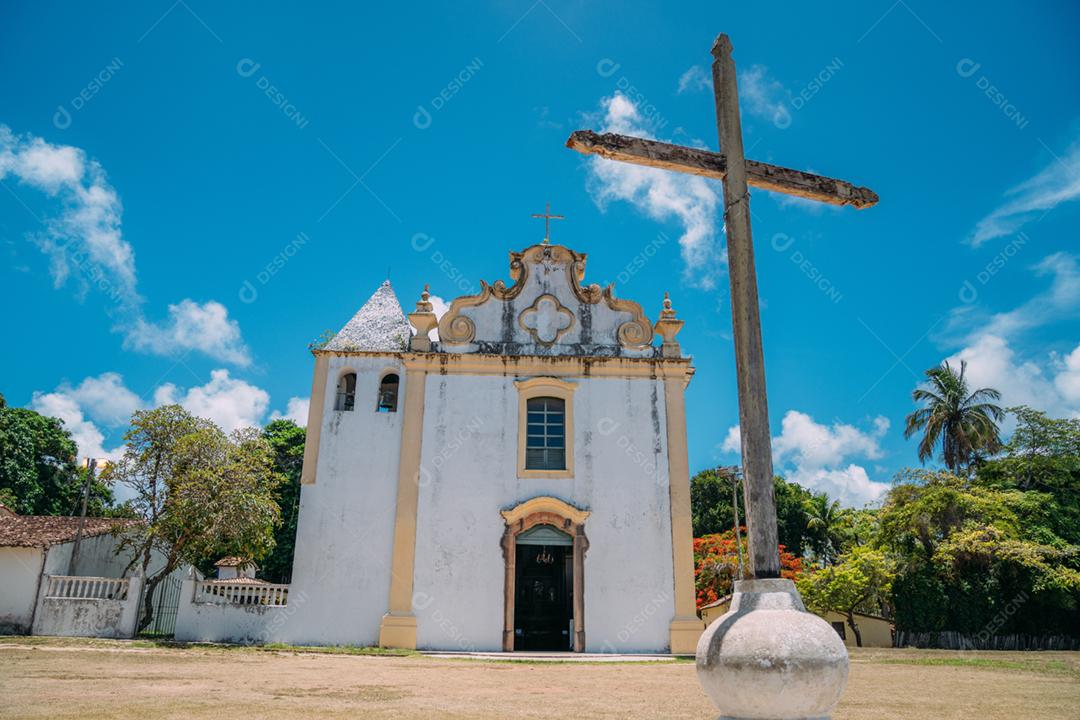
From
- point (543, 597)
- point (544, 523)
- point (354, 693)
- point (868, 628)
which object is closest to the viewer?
point (354, 693)

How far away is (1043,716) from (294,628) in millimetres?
12967

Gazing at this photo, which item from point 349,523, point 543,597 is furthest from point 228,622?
point 543,597

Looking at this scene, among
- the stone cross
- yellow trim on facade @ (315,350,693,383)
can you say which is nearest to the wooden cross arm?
the stone cross

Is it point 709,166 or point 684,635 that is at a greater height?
point 709,166

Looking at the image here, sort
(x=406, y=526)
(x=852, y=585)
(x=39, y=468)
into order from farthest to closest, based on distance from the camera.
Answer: (x=39, y=468) < (x=852, y=585) < (x=406, y=526)

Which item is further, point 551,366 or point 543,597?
point 551,366

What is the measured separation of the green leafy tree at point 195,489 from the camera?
1532cm

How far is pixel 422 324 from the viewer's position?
1712cm

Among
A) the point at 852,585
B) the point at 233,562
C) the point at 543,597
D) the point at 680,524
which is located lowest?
the point at 543,597

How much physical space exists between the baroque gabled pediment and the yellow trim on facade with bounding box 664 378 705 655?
4.45ft

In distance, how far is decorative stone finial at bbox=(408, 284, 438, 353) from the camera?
16.9 meters

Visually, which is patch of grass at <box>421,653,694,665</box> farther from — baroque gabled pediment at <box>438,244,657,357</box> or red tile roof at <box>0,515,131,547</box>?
red tile roof at <box>0,515,131,547</box>

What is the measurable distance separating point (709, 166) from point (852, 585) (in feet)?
64.2

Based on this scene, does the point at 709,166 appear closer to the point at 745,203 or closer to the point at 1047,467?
the point at 745,203
